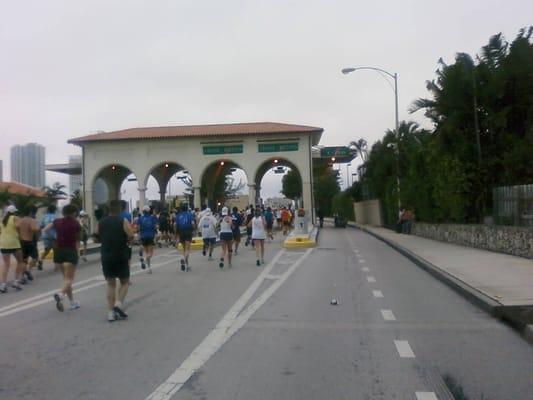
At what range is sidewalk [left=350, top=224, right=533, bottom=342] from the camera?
32.8 feet

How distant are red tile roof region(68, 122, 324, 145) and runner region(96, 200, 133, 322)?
41.5 metres

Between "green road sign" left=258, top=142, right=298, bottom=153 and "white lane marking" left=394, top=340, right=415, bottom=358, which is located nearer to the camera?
"white lane marking" left=394, top=340, right=415, bottom=358

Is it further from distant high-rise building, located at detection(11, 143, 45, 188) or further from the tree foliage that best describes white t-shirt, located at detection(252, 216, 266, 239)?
distant high-rise building, located at detection(11, 143, 45, 188)

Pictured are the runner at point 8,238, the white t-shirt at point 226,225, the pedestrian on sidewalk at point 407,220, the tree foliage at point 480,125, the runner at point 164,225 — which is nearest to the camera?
the runner at point 8,238

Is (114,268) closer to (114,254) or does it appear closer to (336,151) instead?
(114,254)

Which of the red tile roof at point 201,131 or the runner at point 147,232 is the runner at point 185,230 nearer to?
the runner at point 147,232

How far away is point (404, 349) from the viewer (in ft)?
26.3

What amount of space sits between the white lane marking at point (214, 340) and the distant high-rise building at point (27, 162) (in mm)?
73041

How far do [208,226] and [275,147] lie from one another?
32.4 m

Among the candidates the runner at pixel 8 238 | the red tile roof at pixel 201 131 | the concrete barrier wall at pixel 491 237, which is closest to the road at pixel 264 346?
the runner at pixel 8 238

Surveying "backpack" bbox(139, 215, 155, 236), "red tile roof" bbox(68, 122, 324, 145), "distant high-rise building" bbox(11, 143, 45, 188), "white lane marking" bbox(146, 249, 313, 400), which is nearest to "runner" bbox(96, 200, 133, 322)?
"white lane marking" bbox(146, 249, 313, 400)

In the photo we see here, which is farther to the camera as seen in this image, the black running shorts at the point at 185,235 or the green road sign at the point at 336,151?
the green road sign at the point at 336,151

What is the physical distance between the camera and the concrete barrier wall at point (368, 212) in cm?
5403

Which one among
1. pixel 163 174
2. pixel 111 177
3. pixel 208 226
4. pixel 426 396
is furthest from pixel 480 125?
pixel 111 177
